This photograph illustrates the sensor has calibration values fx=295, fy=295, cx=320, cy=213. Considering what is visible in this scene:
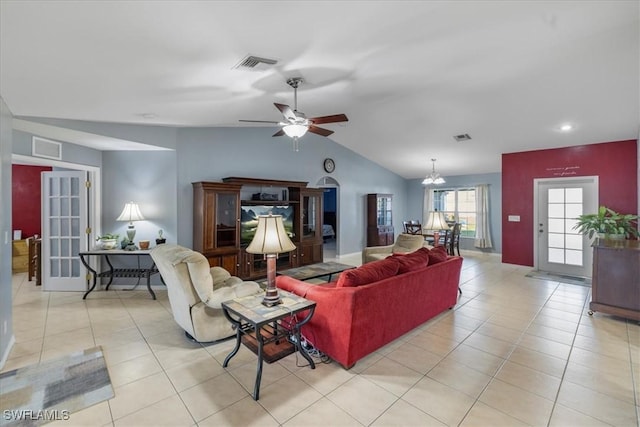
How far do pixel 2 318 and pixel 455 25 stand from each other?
4.63 metres

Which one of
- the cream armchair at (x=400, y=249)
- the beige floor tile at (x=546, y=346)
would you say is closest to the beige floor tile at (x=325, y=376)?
the beige floor tile at (x=546, y=346)

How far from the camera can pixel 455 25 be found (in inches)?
88.4

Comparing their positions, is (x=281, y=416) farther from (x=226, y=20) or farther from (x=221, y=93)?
(x=221, y=93)

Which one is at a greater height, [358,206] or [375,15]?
[375,15]

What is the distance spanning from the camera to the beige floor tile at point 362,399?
1991 mm

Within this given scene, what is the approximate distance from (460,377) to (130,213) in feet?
16.0

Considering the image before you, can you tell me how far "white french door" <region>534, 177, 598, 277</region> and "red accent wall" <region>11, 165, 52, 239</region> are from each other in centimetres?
1036

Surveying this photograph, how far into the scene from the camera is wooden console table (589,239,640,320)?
3.49m

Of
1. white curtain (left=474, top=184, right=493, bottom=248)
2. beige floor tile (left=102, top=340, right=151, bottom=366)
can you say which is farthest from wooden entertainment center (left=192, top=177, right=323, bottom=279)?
white curtain (left=474, top=184, right=493, bottom=248)

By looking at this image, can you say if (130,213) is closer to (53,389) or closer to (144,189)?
(144,189)

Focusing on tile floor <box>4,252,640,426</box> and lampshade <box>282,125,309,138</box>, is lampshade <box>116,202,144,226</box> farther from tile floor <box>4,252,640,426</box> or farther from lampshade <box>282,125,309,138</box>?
lampshade <box>282,125,309,138</box>

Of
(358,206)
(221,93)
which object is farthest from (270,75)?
(358,206)

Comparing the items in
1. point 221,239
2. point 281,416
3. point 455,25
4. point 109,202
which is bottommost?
point 281,416

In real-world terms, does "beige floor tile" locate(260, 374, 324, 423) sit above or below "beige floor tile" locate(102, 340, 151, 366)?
below
